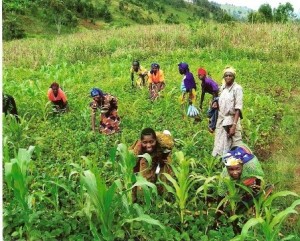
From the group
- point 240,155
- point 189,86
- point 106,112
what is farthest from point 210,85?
point 240,155

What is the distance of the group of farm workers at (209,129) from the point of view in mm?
4660

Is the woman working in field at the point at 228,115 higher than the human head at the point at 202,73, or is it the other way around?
the human head at the point at 202,73

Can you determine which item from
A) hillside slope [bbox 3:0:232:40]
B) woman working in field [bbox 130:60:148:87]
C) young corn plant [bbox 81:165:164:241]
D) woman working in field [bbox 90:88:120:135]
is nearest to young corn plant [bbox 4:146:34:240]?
young corn plant [bbox 81:165:164:241]

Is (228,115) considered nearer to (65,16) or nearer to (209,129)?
(209,129)

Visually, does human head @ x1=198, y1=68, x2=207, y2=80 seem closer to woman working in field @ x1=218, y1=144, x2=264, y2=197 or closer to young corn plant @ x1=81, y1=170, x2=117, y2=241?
woman working in field @ x1=218, y1=144, x2=264, y2=197

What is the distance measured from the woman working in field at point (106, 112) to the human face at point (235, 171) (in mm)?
3232

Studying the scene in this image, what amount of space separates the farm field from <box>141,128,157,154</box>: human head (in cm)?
27

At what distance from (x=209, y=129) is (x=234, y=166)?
85.5 inches

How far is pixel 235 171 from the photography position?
450 centimetres

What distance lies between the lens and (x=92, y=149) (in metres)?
6.65

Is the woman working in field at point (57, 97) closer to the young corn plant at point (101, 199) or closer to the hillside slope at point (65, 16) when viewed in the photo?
the young corn plant at point (101, 199)

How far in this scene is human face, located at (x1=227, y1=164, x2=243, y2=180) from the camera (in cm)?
448

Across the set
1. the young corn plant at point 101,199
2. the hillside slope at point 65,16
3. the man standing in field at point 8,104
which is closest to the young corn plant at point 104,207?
the young corn plant at point 101,199

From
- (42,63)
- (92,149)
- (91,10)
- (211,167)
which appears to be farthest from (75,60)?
(91,10)
